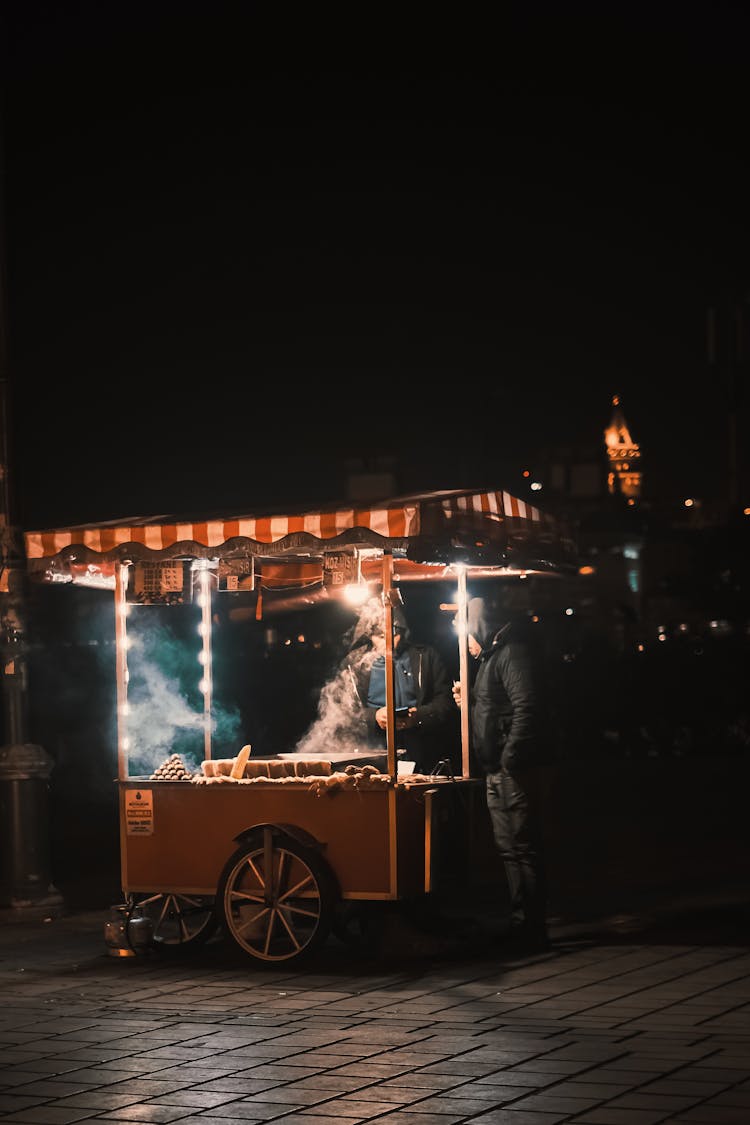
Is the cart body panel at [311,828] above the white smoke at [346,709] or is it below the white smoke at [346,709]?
below

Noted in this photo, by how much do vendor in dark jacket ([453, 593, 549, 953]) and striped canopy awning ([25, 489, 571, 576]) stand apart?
0.76m

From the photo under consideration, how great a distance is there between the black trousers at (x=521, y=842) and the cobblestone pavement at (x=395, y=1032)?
0.23 metres

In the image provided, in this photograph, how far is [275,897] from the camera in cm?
925

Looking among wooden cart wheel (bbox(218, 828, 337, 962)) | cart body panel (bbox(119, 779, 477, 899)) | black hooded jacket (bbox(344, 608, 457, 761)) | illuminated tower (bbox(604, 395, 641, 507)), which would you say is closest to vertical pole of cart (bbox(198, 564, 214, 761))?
black hooded jacket (bbox(344, 608, 457, 761))

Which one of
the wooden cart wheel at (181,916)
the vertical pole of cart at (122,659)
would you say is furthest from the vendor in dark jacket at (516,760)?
the vertical pole of cart at (122,659)

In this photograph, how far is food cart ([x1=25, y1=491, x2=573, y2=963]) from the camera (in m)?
9.21

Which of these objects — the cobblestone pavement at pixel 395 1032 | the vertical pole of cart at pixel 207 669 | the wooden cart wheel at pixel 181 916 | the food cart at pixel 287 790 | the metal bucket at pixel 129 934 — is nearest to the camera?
the cobblestone pavement at pixel 395 1032

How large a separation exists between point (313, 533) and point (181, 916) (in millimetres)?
2532

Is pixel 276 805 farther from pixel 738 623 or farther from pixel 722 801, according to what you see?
pixel 738 623

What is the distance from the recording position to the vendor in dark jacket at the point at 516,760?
378 inches

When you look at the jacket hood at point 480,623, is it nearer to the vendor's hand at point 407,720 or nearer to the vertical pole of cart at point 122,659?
the vendor's hand at point 407,720

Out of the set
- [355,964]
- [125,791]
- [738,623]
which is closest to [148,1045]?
[355,964]

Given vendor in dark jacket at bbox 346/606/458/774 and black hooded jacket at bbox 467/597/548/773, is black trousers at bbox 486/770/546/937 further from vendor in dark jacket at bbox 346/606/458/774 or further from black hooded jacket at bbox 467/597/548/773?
vendor in dark jacket at bbox 346/606/458/774

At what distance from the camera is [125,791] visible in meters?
10.1
